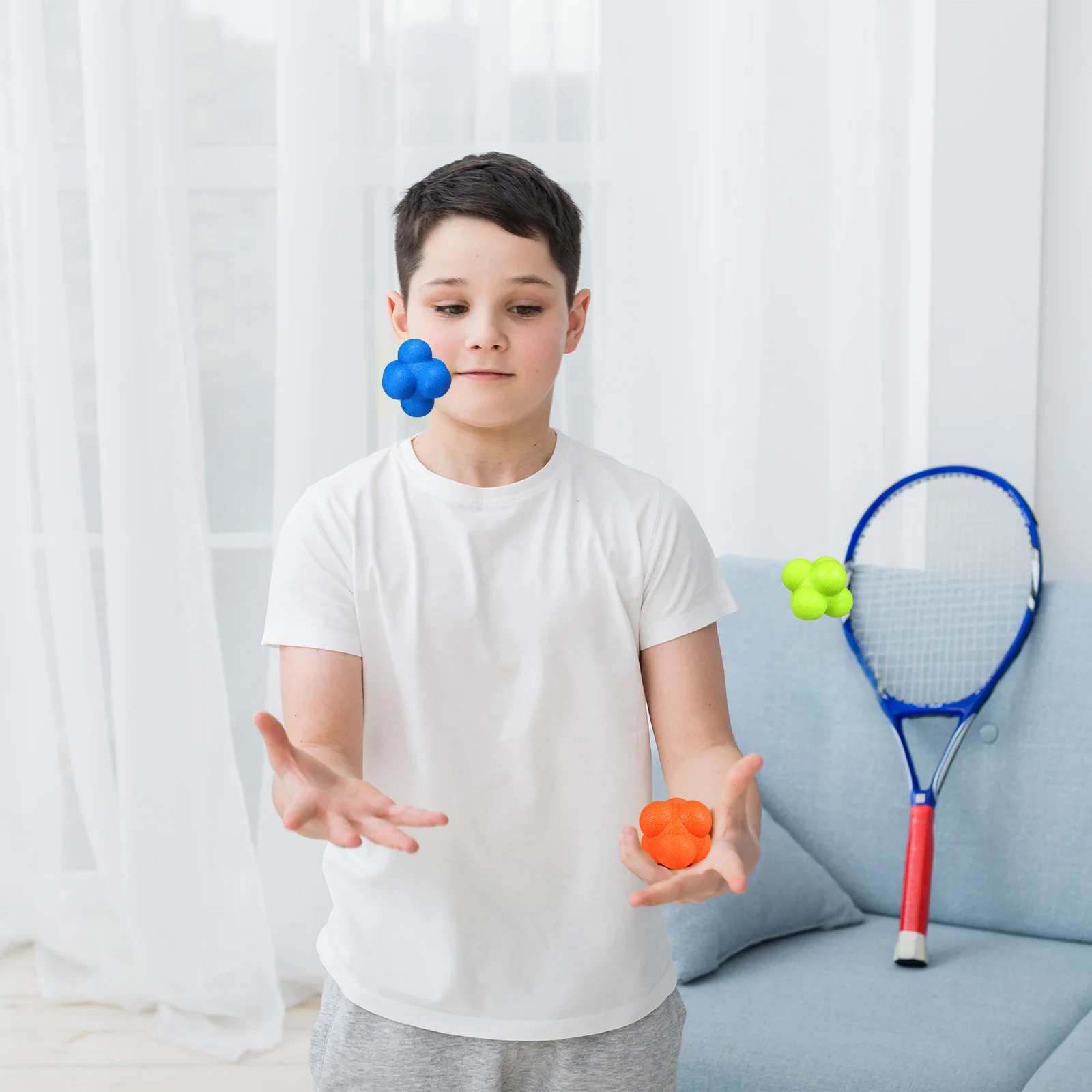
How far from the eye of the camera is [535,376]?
102 cm

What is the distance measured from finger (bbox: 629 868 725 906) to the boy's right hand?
16cm

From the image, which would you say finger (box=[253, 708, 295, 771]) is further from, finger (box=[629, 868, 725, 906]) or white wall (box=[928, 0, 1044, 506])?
white wall (box=[928, 0, 1044, 506])

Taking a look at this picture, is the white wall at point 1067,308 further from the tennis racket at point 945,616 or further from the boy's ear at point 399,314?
the boy's ear at point 399,314

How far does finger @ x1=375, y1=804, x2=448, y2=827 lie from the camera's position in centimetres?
84

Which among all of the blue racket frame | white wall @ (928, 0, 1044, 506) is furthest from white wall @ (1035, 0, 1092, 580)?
the blue racket frame

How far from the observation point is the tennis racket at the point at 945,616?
1921mm

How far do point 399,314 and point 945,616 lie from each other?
4.25ft

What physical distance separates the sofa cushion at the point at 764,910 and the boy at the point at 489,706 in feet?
2.19

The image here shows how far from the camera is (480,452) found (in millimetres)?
1058

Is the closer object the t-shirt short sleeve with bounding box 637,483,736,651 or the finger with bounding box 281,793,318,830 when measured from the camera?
the finger with bounding box 281,793,318,830

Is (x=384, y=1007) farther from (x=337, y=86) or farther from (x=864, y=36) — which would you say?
(x=864, y=36)

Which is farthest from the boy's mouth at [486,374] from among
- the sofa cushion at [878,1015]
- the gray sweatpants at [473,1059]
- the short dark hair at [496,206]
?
the sofa cushion at [878,1015]

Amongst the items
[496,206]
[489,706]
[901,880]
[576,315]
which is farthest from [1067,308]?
[489,706]

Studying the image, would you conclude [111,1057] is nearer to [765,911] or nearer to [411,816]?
[765,911]
